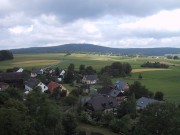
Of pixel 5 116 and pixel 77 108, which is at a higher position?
pixel 5 116

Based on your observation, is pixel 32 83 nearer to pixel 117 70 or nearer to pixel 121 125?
pixel 117 70

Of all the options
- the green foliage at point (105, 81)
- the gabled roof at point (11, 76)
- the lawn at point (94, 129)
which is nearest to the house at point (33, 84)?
the gabled roof at point (11, 76)

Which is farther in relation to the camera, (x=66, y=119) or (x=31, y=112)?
(x=66, y=119)

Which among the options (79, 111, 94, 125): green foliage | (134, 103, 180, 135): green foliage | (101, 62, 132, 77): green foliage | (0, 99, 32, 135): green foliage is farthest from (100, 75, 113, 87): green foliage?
(134, 103, 180, 135): green foliage

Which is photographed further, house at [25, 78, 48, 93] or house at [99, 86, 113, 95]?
house at [25, 78, 48, 93]

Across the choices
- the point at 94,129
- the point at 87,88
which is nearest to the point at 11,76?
the point at 87,88

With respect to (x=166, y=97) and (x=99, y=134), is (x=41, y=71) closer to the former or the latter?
(x=166, y=97)

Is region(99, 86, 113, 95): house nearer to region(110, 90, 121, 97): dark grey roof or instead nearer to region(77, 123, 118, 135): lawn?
region(110, 90, 121, 97): dark grey roof

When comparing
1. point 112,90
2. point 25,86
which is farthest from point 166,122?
point 25,86
